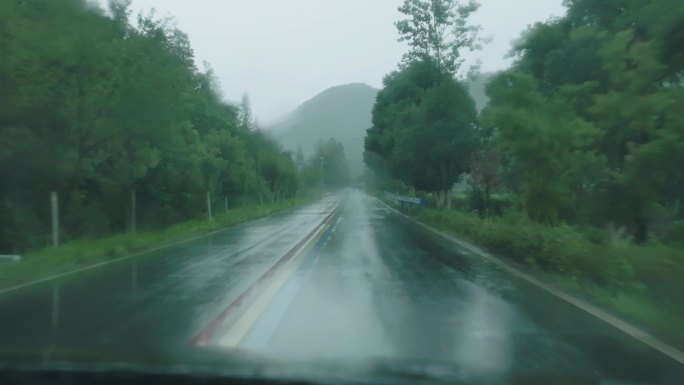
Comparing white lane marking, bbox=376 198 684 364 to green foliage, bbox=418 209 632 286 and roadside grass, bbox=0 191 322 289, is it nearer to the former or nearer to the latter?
green foliage, bbox=418 209 632 286

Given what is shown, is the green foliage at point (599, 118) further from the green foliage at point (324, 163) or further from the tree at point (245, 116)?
the green foliage at point (324, 163)

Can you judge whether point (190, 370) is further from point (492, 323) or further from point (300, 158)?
point (300, 158)

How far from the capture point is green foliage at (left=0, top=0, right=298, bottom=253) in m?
20.6

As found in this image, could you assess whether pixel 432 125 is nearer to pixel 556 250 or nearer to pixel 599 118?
pixel 599 118

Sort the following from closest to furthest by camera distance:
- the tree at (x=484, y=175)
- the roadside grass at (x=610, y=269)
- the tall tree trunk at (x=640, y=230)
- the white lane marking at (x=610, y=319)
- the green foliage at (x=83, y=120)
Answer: the white lane marking at (x=610, y=319) → the roadside grass at (x=610, y=269) → the tall tree trunk at (x=640, y=230) → the green foliage at (x=83, y=120) → the tree at (x=484, y=175)

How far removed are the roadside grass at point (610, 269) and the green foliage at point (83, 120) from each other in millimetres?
13868

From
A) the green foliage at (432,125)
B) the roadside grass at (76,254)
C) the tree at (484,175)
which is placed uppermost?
the green foliage at (432,125)

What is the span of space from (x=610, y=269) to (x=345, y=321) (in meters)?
5.29

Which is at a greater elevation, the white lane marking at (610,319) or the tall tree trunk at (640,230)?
the tall tree trunk at (640,230)

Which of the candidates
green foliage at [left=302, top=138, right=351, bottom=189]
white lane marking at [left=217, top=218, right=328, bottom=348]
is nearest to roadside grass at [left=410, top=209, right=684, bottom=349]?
white lane marking at [left=217, top=218, right=328, bottom=348]

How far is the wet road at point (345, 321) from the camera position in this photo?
277 inches

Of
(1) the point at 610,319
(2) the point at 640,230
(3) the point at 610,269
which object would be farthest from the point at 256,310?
(2) the point at 640,230

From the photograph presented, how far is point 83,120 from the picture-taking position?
23.9 metres

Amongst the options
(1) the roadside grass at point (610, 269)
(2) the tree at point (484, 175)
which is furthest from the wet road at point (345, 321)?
(2) the tree at point (484, 175)
